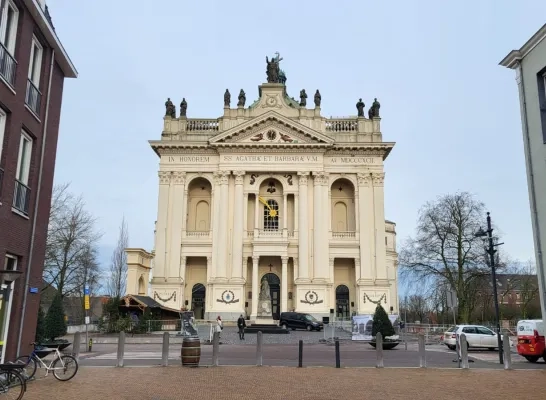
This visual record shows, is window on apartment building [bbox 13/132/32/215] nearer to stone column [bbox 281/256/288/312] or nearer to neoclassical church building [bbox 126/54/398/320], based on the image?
neoclassical church building [bbox 126/54/398/320]

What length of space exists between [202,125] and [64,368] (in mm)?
42104

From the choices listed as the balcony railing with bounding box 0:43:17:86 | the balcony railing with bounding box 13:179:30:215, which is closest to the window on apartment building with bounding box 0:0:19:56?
the balcony railing with bounding box 0:43:17:86

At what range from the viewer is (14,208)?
1470 cm

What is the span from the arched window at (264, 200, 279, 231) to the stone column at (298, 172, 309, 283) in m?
2.81

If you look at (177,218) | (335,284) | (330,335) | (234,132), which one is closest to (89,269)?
(177,218)

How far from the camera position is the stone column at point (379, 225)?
50.2 metres

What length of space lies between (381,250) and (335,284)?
5563mm

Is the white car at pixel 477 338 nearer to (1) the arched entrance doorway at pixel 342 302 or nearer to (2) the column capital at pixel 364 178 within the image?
(1) the arched entrance doorway at pixel 342 302

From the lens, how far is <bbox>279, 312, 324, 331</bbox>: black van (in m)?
41.5

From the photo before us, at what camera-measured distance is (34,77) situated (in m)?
16.6

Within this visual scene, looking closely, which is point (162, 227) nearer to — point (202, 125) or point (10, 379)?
point (202, 125)

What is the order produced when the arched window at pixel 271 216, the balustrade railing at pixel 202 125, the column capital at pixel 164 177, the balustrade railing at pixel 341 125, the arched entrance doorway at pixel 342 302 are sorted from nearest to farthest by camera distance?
the arched entrance doorway at pixel 342 302
the column capital at pixel 164 177
the arched window at pixel 271 216
the balustrade railing at pixel 341 125
the balustrade railing at pixel 202 125

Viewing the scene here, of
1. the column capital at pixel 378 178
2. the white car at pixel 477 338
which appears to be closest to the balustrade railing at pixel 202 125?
the column capital at pixel 378 178

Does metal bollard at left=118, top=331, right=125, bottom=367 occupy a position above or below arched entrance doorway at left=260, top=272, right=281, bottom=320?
below
